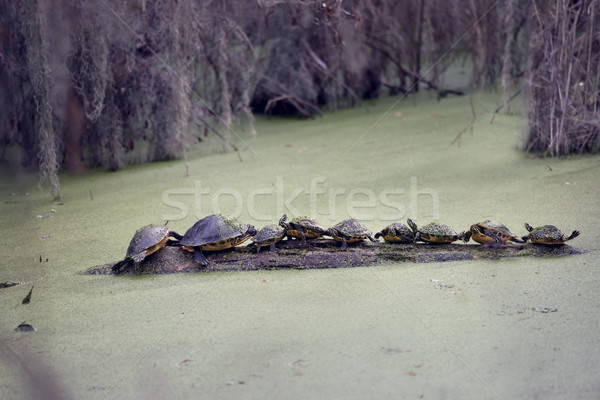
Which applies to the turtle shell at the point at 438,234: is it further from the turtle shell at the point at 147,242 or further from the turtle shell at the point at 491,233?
the turtle shell at the point at 147,242

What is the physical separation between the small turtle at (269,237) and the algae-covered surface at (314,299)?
0.56ft

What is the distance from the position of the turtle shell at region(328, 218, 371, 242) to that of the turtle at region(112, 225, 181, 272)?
848 mm

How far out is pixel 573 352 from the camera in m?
2.03

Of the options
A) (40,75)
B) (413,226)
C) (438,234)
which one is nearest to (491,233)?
(438,234)

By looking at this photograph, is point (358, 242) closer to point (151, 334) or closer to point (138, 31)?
point (151, 334)

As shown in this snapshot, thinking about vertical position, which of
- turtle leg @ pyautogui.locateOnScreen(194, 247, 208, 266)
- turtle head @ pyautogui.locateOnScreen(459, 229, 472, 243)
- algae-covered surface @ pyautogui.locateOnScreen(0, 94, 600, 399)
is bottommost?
algae-covered surface @ pyautogui.locateOnScreen(0, 94, 600, 399)

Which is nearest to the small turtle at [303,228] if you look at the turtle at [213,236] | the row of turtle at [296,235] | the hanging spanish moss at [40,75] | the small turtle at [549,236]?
the row of turtle at [296,235]

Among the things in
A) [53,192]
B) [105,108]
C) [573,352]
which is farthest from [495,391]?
[105,108]

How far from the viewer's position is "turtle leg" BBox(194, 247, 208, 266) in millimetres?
2938

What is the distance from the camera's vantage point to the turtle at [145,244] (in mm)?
2885

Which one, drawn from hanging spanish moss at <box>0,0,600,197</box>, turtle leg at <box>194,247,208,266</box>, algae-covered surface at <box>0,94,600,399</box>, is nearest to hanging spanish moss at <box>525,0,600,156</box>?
hanging spanish moss at <box>0,0,600,197</box>

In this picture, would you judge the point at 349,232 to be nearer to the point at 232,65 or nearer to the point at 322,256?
the point at 322,256

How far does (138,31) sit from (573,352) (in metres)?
3.95

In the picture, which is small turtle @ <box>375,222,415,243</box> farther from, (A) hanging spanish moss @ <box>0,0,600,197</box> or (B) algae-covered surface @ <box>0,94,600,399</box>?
(A) hanging spanish moss @ <box>0,0,600,197</box>
